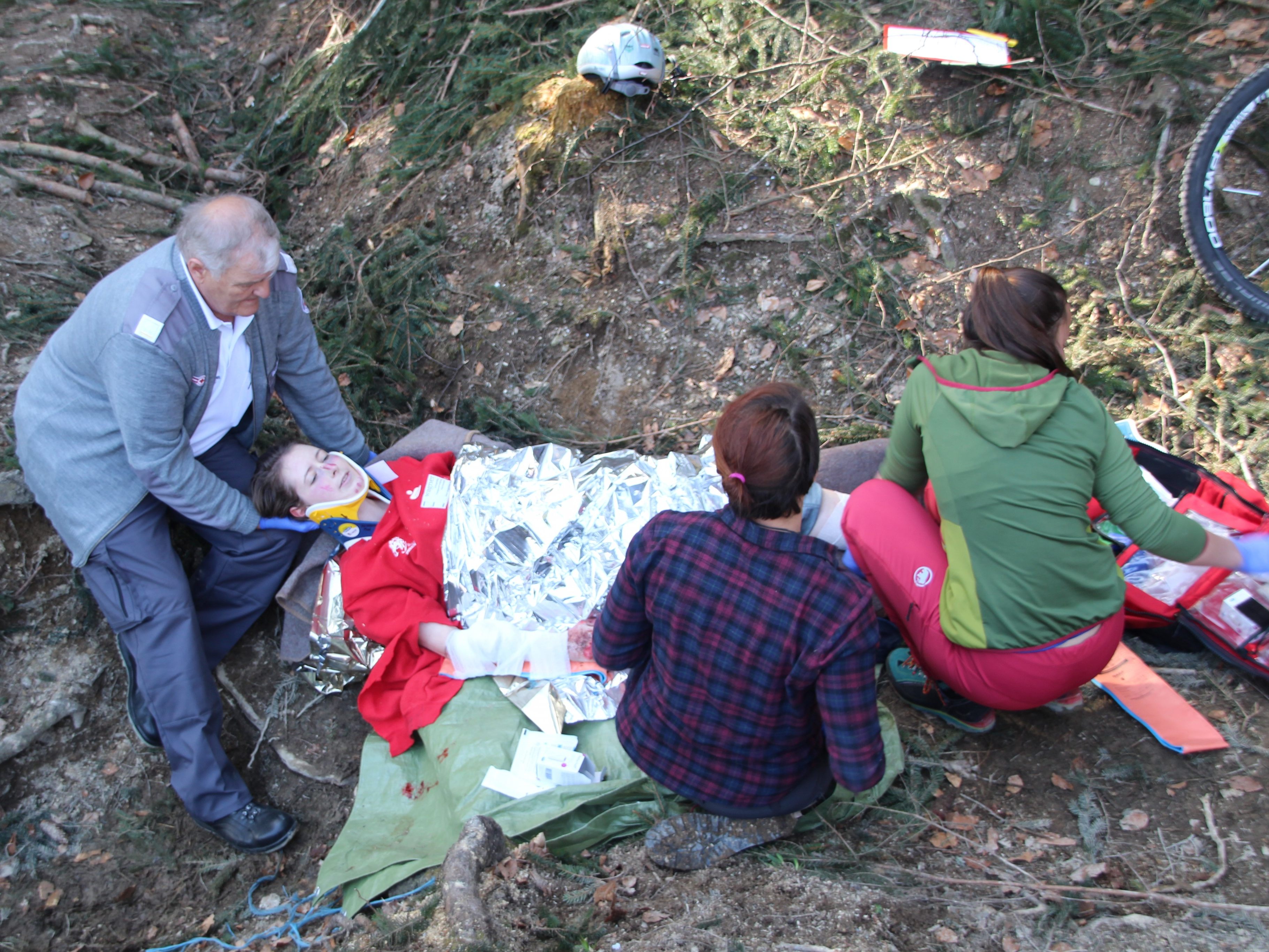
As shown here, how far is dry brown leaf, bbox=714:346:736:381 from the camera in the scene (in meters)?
4.20

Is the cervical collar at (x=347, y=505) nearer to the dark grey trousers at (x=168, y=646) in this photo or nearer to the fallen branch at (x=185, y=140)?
the dark grey trousers at (x=168, y=646)

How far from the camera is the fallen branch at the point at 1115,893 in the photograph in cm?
193

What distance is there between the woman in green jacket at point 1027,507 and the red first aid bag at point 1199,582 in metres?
0.26

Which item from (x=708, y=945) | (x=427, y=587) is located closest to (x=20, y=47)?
(x=427, y=587)

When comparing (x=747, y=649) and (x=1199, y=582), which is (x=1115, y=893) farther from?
(x=1199, y=582)

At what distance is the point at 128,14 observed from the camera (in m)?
6.18

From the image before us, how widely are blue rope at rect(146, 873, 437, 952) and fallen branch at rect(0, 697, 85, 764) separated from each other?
1037 mm

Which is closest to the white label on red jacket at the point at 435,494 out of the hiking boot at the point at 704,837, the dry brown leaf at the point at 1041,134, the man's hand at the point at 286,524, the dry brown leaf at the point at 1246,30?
the man's hand at the point at 286,524

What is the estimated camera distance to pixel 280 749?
3.26m

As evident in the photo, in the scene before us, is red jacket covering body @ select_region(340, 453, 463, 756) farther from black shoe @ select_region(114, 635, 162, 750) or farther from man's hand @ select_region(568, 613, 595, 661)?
black shoe @ select_region(114, 635, 162, 750)

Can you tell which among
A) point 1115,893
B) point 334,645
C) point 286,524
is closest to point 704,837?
point 1115,893

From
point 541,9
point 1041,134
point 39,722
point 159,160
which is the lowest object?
point 39,722

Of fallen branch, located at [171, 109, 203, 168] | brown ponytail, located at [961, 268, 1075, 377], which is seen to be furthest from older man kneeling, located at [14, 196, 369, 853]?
fallen branch, located at [171, 109, 203, 168]

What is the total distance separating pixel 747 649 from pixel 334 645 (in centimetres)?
204
